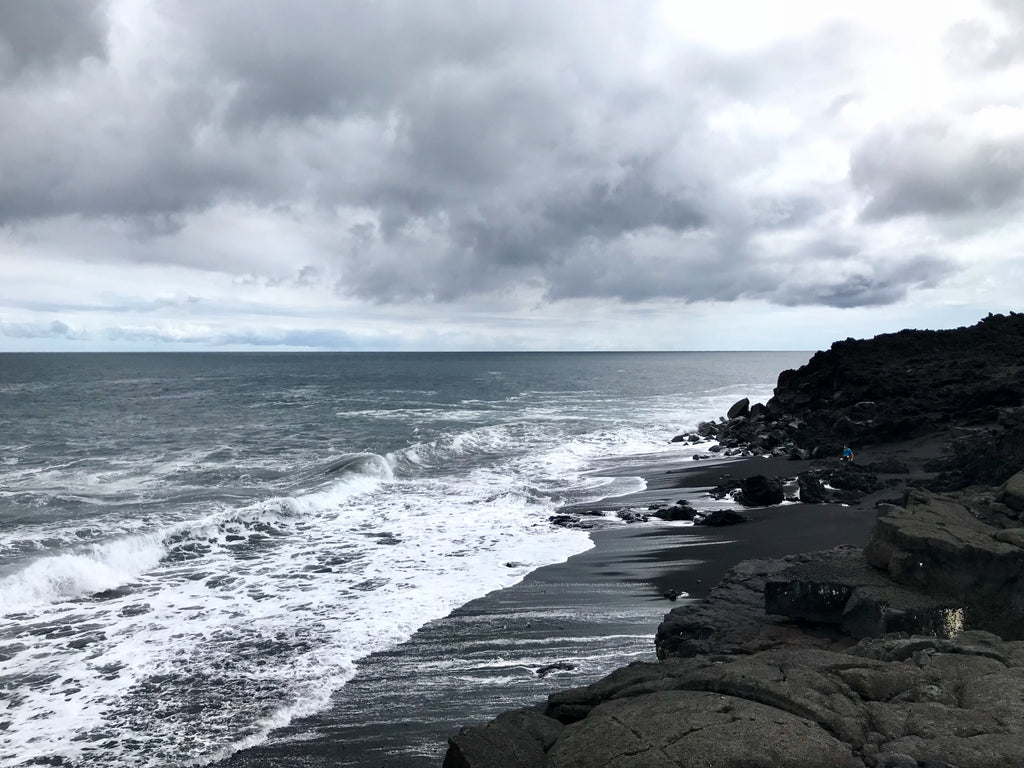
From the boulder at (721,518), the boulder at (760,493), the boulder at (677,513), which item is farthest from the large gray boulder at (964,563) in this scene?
the boulder at (760,493)

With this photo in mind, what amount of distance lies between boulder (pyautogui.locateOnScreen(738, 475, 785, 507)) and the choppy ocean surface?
5.07 meters

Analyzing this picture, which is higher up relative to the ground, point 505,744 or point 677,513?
point 505,744

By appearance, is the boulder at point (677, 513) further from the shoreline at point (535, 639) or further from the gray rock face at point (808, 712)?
the gray rock face at point (808, 712)

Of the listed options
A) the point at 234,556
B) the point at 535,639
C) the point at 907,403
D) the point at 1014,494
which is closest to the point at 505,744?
the point at 535,639

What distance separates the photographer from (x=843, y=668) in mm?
6344

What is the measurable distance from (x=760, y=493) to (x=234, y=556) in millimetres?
15022

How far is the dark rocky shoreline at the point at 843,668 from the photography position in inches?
199

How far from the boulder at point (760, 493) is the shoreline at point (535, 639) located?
2.37 feet

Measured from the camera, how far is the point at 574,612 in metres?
12.1

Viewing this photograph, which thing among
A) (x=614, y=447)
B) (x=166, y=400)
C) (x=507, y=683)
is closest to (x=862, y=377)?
(x=614, y=447)

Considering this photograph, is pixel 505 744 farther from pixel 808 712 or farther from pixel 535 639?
pixel 535 639

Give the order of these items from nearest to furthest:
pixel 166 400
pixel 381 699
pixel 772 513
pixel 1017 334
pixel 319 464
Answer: pixel 381 699
pixel 772 513
pixel 319 464
pixel 1017 334
pixel 166 400

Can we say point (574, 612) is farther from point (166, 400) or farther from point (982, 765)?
point (166, 400)

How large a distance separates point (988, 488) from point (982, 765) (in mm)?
11373
